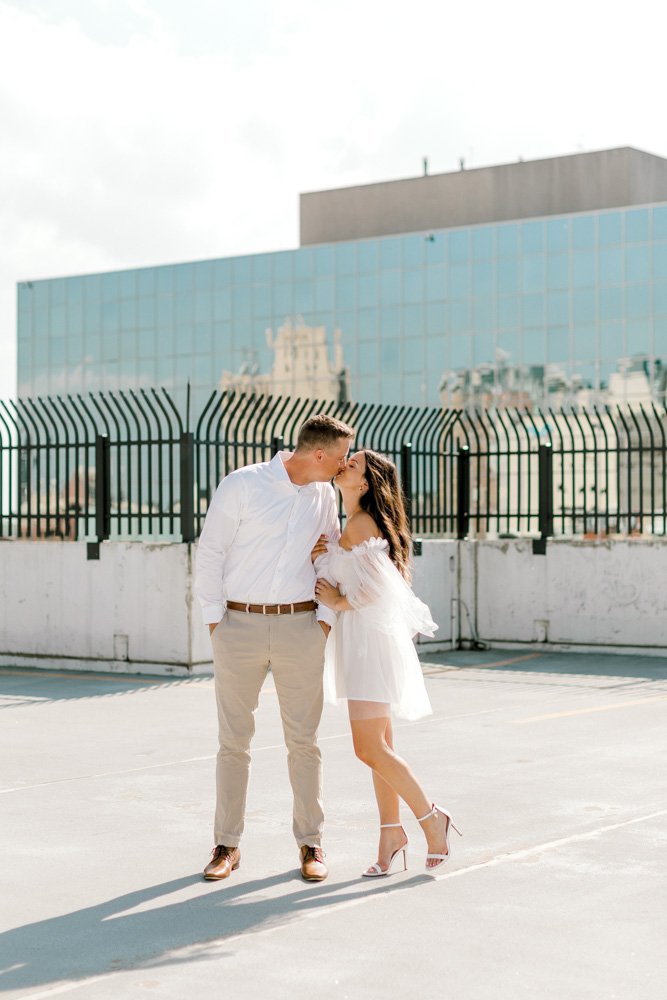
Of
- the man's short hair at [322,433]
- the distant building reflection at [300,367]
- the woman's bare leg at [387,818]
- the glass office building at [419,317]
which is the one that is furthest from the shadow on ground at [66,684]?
the distant building reflection at [300,367]

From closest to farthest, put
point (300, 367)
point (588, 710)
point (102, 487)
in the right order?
point (588, 710) < point (102, 487) < point (300, 367)

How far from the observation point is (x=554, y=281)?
159 feet

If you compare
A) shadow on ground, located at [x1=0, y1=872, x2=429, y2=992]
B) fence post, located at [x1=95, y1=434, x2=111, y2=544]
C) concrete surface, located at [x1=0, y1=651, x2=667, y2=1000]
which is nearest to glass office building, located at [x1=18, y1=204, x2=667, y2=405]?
fence post, located at [x1=95, y1=434, x2=111, y2=544]

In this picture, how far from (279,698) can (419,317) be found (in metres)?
45.8

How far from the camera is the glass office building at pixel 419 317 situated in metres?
47.4

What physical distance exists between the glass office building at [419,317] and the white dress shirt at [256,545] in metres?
41.5

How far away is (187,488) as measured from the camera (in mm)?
14680

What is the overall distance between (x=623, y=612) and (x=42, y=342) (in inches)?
2005

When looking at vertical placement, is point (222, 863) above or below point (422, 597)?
below

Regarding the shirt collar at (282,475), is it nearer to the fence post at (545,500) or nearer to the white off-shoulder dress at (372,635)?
the white off-shoulder dress at (372,635)

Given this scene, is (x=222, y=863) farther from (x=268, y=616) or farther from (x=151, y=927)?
(x=268, y=616)

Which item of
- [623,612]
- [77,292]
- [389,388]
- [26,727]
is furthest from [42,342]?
[26,727]

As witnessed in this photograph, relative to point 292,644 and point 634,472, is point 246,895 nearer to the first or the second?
point 292,644

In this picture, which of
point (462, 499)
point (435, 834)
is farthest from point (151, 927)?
point (462, 499)
